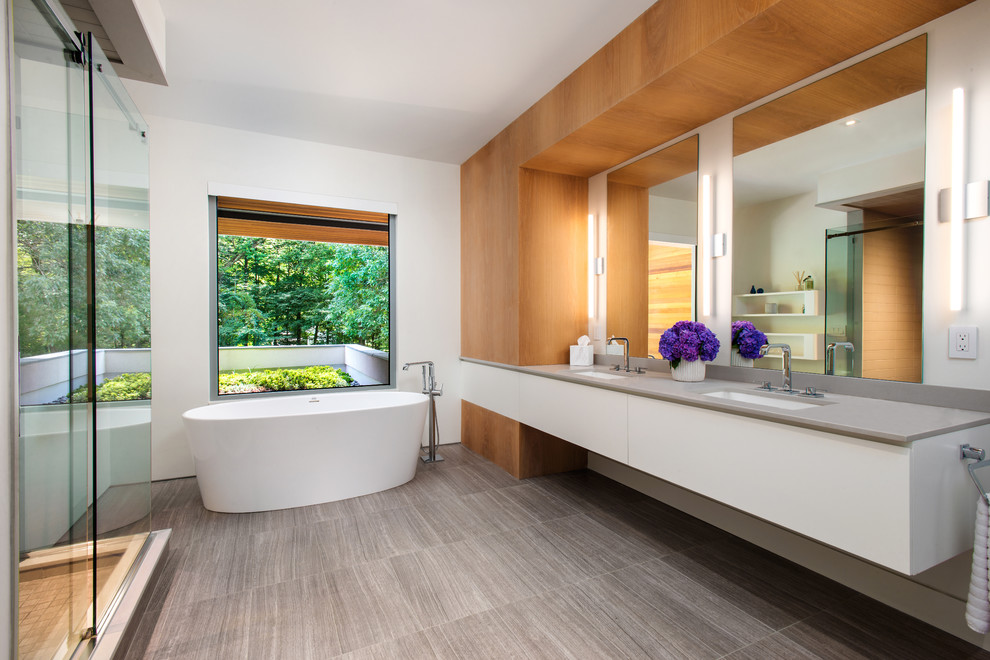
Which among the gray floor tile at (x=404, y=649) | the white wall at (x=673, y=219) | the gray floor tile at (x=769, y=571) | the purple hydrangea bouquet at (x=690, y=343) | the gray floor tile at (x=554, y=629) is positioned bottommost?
the gray floor tile at (x=404, y=649)

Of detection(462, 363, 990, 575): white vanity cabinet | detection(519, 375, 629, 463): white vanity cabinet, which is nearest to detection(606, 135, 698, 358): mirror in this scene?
detection(519, 375, 629, 463): white vanity cabinet

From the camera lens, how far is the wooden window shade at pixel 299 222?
364cm

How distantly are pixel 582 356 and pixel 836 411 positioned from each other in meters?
1.90

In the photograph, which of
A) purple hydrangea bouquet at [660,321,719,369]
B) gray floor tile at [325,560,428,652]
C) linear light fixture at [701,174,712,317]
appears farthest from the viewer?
linear light fixture at [701,174,712,317]

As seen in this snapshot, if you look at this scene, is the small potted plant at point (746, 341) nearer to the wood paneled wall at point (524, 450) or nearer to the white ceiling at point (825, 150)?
the white ceiling at point (825, 150)

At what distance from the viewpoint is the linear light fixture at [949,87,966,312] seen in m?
1.64

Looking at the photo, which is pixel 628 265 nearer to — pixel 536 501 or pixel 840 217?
pixel 840 217

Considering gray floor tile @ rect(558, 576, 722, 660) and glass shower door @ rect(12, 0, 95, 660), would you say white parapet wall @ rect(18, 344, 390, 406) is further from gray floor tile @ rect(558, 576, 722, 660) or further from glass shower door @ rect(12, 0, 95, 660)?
gray floor tile @ rect(558, 576, 722, 660)

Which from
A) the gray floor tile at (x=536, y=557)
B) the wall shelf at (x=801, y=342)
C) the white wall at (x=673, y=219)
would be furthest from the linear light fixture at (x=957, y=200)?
the gray floor tile at (x=536, y=557)

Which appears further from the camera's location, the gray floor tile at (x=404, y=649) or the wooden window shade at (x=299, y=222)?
the wooden window shade at (x=299, y=222)

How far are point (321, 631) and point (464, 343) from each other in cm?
276

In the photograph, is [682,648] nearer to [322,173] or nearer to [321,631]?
[321,631]

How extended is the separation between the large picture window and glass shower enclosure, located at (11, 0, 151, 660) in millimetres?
1734

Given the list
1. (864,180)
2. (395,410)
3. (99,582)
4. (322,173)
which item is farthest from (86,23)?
(864,180)
